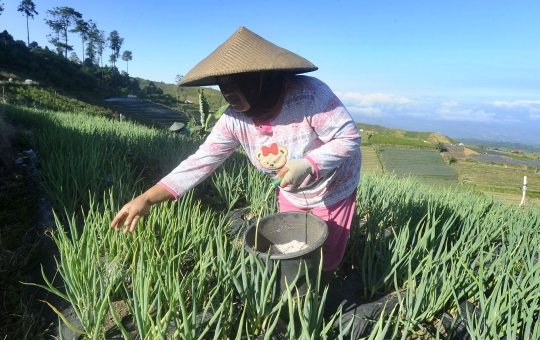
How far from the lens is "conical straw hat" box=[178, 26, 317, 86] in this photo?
1223mm

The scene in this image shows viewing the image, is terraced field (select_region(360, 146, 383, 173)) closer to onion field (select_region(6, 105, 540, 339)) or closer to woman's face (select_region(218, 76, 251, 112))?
onion field (select_region(6, 105, 540, 339))

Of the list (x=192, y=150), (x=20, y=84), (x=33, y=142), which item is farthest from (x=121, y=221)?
(x=20, y=84)

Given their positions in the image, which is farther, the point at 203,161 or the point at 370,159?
the point at 370,159

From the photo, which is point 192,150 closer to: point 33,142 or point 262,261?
point 33,142

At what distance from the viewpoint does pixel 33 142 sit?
3.54 m

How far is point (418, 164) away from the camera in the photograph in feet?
85.7

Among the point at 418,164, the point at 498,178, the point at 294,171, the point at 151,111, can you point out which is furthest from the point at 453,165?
the point at 294,171

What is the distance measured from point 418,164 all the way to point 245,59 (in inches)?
1075

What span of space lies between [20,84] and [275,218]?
2714 cm

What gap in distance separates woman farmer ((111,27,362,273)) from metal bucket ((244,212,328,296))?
126 millimetres

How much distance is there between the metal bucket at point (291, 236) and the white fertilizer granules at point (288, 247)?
2 cm

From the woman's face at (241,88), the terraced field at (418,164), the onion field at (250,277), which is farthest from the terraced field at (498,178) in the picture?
the woman's face at (241,88)

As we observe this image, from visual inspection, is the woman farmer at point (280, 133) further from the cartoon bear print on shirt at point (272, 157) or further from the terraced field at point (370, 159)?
the terraced field at point (370, 159)

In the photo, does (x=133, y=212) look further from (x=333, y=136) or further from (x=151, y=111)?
(x=151, y=111)
